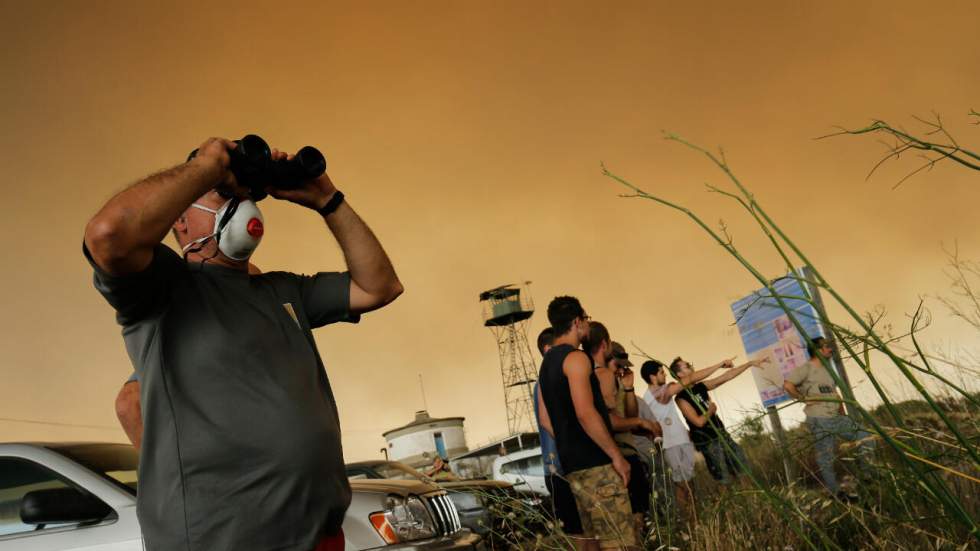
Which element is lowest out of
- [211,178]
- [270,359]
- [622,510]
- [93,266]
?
[622,510]

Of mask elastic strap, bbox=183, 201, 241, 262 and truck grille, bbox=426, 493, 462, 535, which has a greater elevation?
mask elastic strap, bbox=183, 201, 241, 262

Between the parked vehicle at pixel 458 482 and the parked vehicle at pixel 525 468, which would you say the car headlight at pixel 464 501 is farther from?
the parked vehicle at pixel 525 468

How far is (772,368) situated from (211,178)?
25.1 ft

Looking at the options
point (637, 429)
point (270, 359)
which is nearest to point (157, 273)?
point (270, 359)

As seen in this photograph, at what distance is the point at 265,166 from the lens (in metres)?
2.34

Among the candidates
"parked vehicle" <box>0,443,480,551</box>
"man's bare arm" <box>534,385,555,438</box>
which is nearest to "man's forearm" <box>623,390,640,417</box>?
"man's bare arm" <box>534,385,555,438</box>

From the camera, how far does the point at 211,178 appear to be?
205cm

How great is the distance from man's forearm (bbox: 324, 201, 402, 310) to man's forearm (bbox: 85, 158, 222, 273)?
643mm

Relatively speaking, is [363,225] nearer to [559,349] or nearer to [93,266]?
[93,266]

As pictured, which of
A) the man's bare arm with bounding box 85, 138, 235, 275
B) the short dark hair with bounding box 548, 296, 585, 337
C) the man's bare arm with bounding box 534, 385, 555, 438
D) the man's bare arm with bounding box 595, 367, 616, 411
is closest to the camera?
the man's bare arm with bounding box 85, 138, 235, 275

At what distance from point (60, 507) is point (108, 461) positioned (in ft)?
2.85

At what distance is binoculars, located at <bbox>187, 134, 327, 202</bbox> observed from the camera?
2270 millimetres

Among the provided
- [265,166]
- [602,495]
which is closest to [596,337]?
[602,495]

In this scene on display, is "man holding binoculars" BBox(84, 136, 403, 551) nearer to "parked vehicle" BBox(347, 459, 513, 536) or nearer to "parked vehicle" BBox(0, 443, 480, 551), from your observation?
"parked vehicle" BBox(0, 443, 480, 551)
